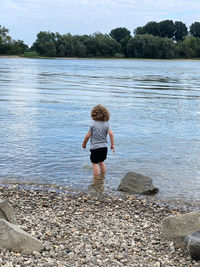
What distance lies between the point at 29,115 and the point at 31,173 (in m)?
10.00

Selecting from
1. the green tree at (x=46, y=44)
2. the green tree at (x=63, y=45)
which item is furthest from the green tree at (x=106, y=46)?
the green tree at (x=46, y=44)

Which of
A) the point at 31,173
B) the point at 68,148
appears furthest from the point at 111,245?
the point at 68,148

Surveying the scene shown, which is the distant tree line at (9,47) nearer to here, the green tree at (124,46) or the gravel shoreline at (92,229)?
the green tree at (124,46)

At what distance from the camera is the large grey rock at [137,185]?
29.9 ft

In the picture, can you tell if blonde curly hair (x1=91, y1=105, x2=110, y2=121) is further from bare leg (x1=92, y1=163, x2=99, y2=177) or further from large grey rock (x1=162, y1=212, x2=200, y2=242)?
large grey rock (x1=162, y1=212, x2=200, y2=242)

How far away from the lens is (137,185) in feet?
30.1

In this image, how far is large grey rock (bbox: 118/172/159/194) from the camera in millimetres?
9102

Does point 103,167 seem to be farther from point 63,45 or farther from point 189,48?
point 189,48

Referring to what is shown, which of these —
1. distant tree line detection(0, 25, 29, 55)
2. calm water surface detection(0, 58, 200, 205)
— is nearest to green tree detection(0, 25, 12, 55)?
distant tree line detection(0, 25, 29, 55)

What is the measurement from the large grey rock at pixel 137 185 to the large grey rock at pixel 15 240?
3.88 m

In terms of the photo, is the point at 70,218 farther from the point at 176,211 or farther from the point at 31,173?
the point at 31,173

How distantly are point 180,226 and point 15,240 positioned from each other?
8.45 feet

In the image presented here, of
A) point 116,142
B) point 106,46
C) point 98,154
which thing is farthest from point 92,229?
point 106,46

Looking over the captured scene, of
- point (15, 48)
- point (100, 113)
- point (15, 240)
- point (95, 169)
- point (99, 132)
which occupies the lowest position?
point (95, 169)
